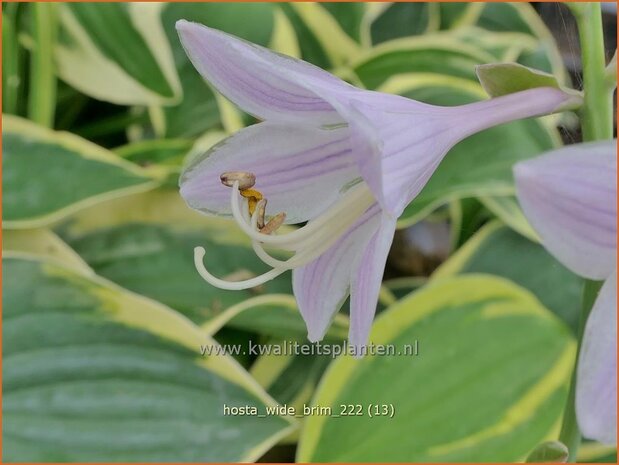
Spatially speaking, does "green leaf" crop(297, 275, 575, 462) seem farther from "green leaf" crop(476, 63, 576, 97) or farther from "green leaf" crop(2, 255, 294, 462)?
"green leaf" crop(476, 63, 576, 97)

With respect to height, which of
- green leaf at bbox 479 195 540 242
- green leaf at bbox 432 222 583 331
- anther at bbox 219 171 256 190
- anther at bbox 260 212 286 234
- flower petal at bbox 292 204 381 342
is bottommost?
green leaf at bbox 432 222 583 331

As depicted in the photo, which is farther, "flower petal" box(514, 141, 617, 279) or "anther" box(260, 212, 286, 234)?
"anther" box(260, 212, 286, 234)

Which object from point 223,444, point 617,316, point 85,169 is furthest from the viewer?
point 85,169

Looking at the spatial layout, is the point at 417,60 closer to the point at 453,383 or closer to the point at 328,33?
the point at 328,33

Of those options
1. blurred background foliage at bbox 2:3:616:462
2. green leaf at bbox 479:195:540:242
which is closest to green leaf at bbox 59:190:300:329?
blurred background foliage at bbox 2:3:616:462

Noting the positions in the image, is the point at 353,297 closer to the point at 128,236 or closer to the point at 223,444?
the point at 223,444

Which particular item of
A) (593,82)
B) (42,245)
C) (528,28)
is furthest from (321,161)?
(528,28)

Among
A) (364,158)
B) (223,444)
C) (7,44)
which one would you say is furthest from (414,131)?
(7,44)
